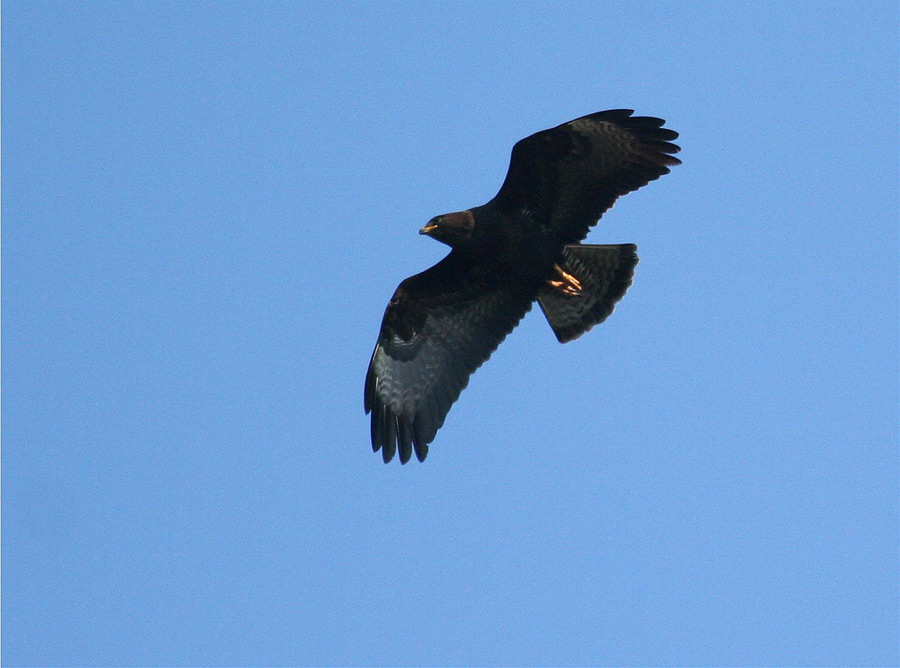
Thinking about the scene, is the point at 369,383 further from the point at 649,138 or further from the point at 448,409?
the point at 649,138

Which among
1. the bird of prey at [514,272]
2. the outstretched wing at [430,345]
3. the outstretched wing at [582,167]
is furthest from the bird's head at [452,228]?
the outstretched wing at [430,345]

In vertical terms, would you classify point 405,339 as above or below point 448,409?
above

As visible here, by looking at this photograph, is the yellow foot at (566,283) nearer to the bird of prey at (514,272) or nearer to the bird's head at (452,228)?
the bird of prey at (514,272)

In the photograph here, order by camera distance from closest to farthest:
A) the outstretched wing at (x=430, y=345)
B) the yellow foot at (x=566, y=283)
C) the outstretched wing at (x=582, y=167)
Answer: the outstretched wing at (x=582, y=167) → the yellow foot at (x=566, y=283) → the outstretched wing at (x=430, y=345)

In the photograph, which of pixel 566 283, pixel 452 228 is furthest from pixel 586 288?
pixel 452 228

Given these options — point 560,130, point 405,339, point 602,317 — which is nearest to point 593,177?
point 560,130

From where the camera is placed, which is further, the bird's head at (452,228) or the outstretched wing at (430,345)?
the outstretched wing at (430,345)

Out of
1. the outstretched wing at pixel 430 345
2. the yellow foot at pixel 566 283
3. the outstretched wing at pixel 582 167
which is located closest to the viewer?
the outstretched wing at pixel 582 167

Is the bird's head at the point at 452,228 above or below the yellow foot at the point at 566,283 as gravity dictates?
above

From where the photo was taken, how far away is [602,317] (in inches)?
452

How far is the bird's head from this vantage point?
10.8 m

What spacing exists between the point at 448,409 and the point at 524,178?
7.14 feet

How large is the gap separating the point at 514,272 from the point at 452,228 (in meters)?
0.78

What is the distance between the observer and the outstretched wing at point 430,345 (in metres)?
11.7
